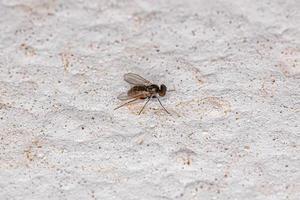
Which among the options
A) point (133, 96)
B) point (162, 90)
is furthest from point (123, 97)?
point (162, 90)

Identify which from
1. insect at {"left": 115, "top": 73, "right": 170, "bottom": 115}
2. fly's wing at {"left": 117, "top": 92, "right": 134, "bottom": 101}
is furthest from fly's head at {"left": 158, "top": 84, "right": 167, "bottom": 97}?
fly's wing at {"left": 117, "top": 92, "right": 134, "bottom": 101}

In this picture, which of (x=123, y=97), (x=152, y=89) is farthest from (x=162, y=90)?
(x=123, y=97)

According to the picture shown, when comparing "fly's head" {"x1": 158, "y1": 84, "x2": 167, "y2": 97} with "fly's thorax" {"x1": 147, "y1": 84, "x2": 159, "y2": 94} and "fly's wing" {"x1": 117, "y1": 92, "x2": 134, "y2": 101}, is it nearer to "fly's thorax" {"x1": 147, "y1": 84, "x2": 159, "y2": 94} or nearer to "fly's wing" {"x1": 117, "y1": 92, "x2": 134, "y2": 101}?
"fly's thorax" {"x1": 147, "y1": 84, "x2": 159, "y2": 94}

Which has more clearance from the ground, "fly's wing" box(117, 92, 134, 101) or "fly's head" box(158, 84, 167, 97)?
"fly's head" box(158, 84, 167, 97)

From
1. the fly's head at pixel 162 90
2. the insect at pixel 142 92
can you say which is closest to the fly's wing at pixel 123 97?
the insect at pixel 142 92

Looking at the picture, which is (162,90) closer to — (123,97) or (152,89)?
(152,89)

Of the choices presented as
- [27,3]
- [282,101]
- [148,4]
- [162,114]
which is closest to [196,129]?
[162,114]

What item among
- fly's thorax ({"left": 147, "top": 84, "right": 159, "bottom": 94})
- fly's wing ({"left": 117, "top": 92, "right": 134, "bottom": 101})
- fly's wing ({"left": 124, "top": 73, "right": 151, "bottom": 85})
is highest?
fly's thorax ({"left": 147, "top": 84, "right": 159, "bottom": 94})

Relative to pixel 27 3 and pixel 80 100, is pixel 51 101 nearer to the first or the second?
pixel 80 100
